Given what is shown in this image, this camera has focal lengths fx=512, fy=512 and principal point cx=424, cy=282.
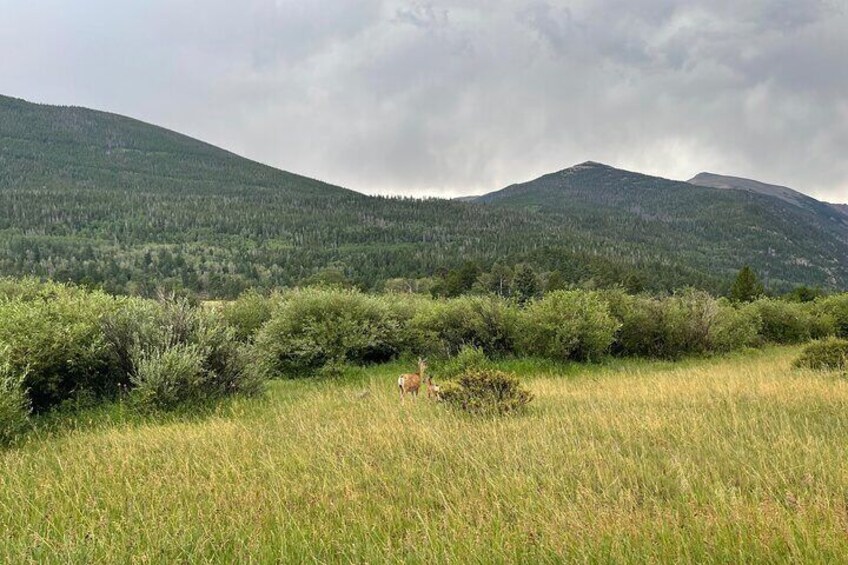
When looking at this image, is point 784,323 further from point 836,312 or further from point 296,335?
point 296,335

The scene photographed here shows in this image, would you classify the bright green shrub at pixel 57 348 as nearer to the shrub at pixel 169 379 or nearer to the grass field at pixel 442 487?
the shrub at pixel 169 379

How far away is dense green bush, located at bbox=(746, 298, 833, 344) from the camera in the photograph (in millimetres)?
29281

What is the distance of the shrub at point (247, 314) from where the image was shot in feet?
63.7

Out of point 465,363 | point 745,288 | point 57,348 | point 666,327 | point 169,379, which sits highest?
point 745,288

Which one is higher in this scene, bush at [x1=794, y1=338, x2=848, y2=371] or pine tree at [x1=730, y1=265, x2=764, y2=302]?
pine tree at [x1=730, y1=265, x2=764, y2=302]

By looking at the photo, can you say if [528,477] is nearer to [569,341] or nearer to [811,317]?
[569,341]

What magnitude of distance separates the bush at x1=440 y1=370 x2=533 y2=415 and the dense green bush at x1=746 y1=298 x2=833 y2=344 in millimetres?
25767

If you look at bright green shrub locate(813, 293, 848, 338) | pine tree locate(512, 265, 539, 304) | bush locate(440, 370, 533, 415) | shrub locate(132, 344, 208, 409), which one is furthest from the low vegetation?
pine tree locate(512, 265, 539, 304)

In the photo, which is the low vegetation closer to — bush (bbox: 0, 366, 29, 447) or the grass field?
bush (bbox: 0, 366, 29, 447)

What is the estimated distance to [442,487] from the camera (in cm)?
489

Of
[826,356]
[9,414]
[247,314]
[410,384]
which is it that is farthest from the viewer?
[247,314]

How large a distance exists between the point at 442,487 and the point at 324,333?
11.3 meters

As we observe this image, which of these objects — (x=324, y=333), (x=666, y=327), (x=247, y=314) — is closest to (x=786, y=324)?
(x=666, y=327)

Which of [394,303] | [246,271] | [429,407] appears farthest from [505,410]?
[246,271]
